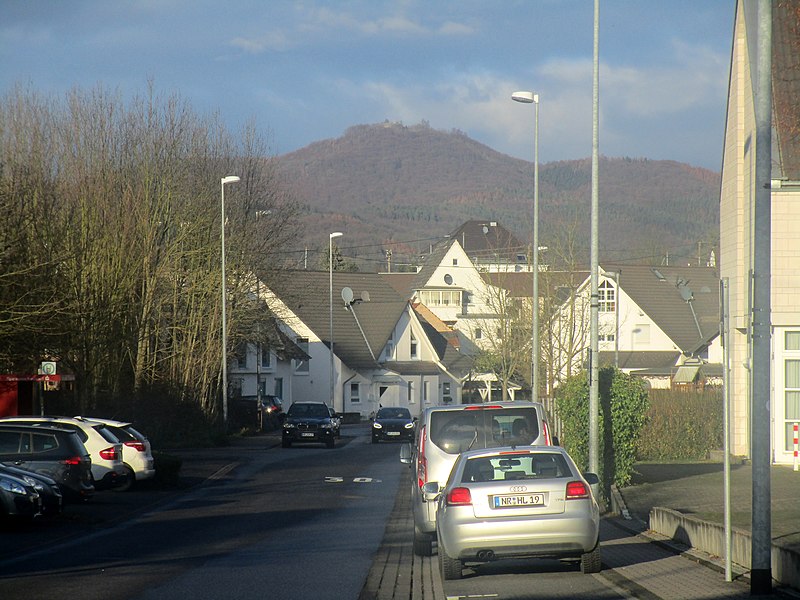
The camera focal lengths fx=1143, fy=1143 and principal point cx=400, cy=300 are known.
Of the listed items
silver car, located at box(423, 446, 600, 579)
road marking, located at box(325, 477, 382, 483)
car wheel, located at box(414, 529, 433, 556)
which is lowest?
road marking, located at box(325, 477, 382, 483)

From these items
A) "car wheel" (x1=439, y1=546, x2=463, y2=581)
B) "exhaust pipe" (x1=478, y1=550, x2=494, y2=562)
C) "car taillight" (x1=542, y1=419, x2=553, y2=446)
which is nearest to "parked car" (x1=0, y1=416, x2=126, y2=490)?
"car taillight" (x1=542, y1=419, x2=553, y2=446)

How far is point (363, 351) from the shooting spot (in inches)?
3105

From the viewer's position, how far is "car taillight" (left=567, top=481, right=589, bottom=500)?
484 inches

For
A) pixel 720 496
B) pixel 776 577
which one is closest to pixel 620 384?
pixel 720 496

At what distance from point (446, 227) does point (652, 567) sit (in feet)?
456

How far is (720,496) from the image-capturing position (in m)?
18.9

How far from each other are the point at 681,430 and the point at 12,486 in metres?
18.8

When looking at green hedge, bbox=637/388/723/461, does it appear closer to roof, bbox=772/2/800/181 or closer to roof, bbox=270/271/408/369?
roof, bbox=772/2/800/181

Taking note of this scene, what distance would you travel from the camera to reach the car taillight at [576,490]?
1228cm

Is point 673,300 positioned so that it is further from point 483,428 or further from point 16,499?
point 483,428

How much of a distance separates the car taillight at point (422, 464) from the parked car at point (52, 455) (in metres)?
8.91

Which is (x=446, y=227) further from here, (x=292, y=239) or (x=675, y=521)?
(x=675, y=521)

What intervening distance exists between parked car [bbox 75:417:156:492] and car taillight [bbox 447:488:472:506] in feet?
50.1

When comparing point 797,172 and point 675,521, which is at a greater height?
point 797,172
